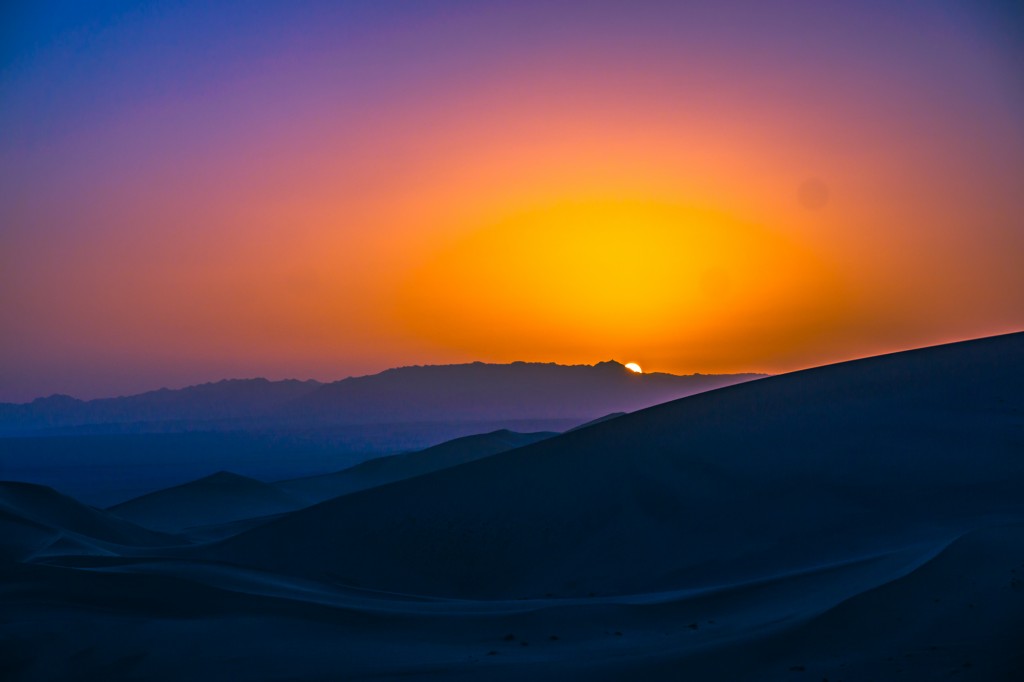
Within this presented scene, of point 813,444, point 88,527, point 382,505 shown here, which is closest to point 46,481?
point 88,527

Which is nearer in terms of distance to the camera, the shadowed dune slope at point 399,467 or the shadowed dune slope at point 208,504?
the shadowed dune slope at point 208,504

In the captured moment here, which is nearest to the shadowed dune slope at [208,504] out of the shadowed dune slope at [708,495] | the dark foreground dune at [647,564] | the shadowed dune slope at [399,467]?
the shadowed dune slope at [399,467]

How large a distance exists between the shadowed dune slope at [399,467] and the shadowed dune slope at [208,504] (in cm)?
234

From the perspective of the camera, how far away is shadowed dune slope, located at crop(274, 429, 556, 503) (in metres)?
46.7

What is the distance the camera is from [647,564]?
15.4 meters

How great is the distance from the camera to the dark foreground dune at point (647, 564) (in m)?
8.75

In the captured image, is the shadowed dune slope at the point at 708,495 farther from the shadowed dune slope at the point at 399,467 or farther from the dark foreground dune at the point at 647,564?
the shadowed dune slope at the point at 399,467

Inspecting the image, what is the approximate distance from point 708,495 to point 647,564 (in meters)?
2.83

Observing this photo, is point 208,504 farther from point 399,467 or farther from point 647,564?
point 647,564

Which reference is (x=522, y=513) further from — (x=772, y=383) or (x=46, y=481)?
(x=46, y=481)

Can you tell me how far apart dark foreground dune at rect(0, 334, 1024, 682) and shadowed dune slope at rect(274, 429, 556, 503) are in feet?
75.3

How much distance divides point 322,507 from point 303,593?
8842 mm

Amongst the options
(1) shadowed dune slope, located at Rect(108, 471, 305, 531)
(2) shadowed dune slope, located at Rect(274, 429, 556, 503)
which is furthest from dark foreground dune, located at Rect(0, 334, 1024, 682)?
(2) shadowed dune slope, located at Rect(274, 429, 556, 503)

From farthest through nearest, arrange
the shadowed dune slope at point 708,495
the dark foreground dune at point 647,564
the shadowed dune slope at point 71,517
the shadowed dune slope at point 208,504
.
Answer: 1. the shadowed dune slope at point 208,504
2. the shadowed dune slope at point 71,517
3. the shadowed dune slope at point 708,495
4. the dark foreground dune at point 647,564
